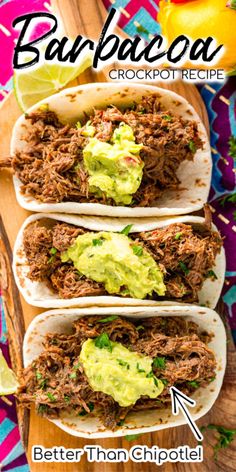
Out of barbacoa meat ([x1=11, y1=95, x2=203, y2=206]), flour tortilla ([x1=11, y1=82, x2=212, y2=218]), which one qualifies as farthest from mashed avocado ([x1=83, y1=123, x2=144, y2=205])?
flour tortilla ([x1=11, y1=82, x2=212, y2=218])

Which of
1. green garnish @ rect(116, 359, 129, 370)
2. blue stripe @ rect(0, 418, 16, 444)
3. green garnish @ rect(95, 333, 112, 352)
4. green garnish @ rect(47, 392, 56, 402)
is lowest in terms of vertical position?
blue stripe @ rect(0, 418, 16, 444)

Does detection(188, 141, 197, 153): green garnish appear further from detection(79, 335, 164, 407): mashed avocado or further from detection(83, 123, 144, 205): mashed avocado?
detection(79, 335, 164, 407): mashed avocado

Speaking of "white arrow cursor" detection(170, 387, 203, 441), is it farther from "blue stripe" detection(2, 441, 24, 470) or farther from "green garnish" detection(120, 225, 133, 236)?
"blue stripe" detection(2, 441, 24, 470)

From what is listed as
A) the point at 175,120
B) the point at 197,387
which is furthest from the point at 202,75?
the point at 197,387

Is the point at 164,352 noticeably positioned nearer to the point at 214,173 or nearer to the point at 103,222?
the point at 103,222

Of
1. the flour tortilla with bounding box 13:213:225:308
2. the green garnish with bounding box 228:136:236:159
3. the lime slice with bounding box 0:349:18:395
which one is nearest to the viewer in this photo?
the flour tortilla with bounding box 13:213:225:308

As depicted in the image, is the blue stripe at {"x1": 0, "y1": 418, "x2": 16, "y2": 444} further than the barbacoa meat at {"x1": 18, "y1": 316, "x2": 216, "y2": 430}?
Yes

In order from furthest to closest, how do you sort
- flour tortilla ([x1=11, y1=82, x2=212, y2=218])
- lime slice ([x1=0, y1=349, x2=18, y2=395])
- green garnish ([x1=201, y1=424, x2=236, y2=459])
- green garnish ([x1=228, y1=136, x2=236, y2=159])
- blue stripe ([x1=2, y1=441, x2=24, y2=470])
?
blue stripe ([x1=2, y1=441, x2=24, y2=470]) < green garnish ([x1=228, y1=136, x2=236, y2=159]) < green garnish ([x1=201, y1=424, x2=236, y2=459]) < lime slice ([x1=0, y1=349, x2=18, y2=395]) < flour tortilla ([x1=11, y1=82, x2=212, y2=218])

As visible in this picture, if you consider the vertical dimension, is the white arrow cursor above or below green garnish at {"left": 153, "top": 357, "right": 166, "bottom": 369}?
below
